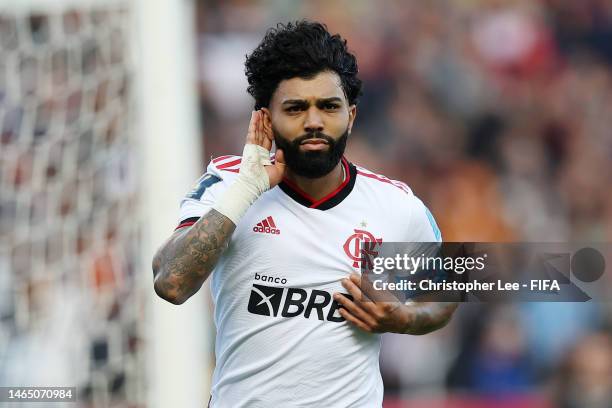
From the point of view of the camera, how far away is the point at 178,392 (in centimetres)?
509

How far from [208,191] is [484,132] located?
616cm

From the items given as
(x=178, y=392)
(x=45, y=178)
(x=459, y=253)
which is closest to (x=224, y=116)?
(x=45, y=178)

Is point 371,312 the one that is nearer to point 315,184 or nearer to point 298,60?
point 315,184

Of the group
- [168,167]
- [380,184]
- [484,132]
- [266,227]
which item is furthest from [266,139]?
[484,132]

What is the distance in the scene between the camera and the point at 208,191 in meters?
3.72

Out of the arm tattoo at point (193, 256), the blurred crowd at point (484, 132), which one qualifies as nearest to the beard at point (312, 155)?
the arm tattoo at point (193, 256)

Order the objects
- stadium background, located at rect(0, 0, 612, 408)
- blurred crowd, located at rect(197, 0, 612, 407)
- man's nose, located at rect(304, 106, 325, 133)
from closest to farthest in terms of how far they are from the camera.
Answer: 1. man's nose, located at rect(304, 106, 325, 133)
2. stadium background, located at rect(0, 0, 612, 408)
3. blurred crowd, located at rect(197, 0, 612, 407)

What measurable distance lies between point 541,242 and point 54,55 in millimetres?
4302

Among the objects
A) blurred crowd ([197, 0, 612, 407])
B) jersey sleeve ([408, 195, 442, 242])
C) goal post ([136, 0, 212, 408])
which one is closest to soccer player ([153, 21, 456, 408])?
jersey sleeve ([408, 195, 442, 242])

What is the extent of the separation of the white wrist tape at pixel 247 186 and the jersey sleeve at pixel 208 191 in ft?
0.34

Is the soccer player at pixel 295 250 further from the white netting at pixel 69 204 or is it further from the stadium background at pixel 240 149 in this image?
the white netting at pixel 69 204

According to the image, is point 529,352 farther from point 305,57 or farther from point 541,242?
point 305,57

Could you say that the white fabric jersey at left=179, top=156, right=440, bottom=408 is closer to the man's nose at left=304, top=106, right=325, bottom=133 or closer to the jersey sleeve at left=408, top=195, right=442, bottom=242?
the jersey sleeve at left=408, top=195, right=442, bottom=242

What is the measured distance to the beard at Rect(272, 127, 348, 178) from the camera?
3605 millimetres
